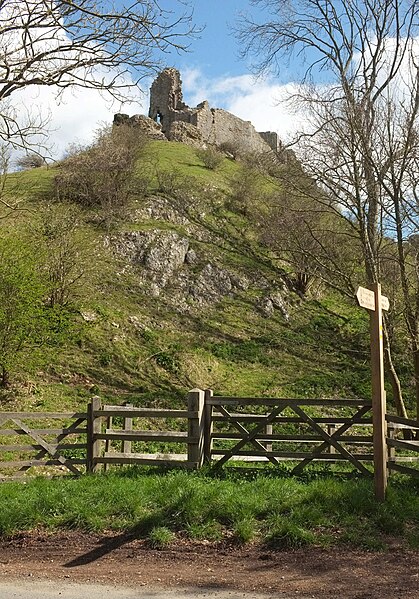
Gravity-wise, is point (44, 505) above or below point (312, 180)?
below

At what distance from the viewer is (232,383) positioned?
22.0m

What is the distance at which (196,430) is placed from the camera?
9906 millimetres

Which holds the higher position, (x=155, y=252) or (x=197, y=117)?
(x=197, y=117)

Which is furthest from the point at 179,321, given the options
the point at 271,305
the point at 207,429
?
the point at 207,429

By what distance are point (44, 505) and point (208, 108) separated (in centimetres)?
5436

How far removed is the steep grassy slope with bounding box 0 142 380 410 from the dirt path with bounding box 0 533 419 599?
10450 millimetres

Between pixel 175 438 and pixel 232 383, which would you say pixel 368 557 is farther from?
pixel 232 383

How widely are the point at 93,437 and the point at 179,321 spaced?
49.6 feet

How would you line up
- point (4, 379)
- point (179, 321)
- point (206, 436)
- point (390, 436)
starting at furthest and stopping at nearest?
1. point (179, 321)
2. point (4, 379)
3. point (206, 436)
4. point (390, 436)

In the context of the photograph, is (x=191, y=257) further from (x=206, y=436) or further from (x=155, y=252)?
(x=206, y=436)

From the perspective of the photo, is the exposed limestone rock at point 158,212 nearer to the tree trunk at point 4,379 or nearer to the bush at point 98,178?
the bush at point 98,178

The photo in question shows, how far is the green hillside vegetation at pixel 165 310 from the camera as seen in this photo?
19609 millimetres

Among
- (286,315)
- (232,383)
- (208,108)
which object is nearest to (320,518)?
(232,383)

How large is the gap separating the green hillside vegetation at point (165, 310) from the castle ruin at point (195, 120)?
61.9 feet
